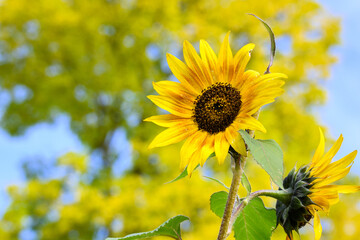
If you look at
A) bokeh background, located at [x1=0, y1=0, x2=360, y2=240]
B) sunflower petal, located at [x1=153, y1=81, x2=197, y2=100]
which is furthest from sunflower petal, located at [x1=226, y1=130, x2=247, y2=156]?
bokeh background, located at [x1=0, y1=0, x2=360, y2=240]

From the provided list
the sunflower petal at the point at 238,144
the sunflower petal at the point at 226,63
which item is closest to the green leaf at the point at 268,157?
the sunflower petal at the point at 238,144

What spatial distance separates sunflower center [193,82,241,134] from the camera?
0.58 meters

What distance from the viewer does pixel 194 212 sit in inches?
243

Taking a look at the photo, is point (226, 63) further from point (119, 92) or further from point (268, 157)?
point (119, 92)

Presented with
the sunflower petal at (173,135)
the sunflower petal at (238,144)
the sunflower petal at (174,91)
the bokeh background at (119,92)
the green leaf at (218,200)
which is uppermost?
the bokeh background at (119,92)

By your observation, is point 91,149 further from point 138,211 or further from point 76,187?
point 138,211

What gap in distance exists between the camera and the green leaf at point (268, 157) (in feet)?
1.52

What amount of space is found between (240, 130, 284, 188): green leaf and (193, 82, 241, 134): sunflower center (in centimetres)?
9

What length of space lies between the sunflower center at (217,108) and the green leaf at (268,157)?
0.09 metres

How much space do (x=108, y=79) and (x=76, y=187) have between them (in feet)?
5.91

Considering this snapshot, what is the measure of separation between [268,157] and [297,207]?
12cm

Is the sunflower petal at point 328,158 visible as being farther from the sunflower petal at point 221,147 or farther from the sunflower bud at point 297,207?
the sunflower petal at point 221,147

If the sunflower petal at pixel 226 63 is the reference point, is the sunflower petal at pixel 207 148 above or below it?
below

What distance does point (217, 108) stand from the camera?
606mm
